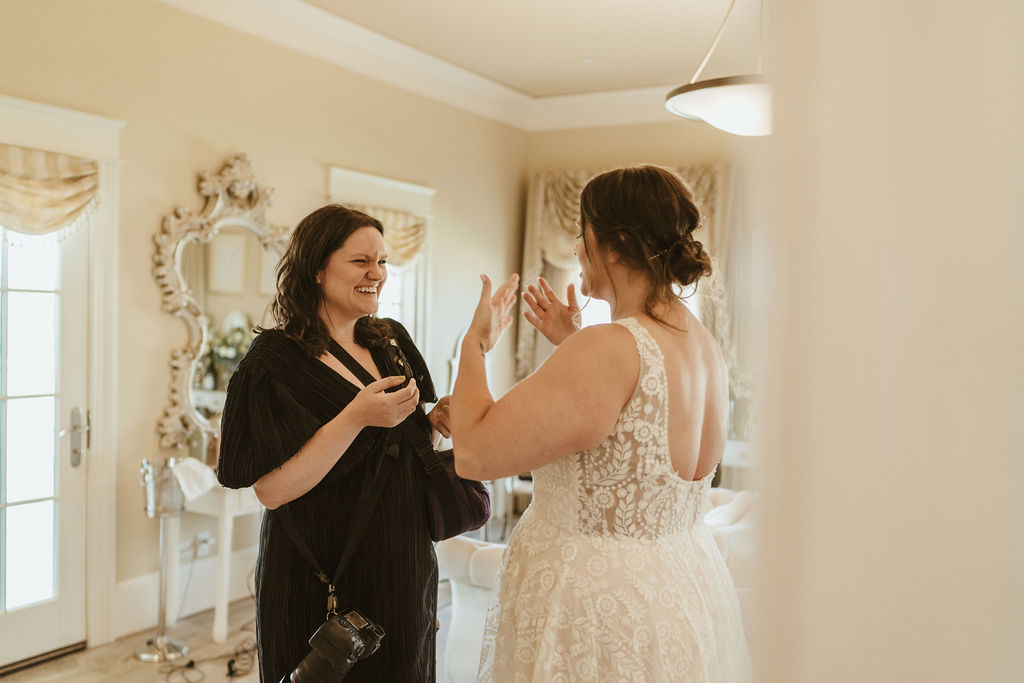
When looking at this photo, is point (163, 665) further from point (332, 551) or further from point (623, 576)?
point (623, 576)

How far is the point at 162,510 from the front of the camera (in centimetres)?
348

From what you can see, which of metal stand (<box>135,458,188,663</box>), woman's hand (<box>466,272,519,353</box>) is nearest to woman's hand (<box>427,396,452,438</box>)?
woman's hand (<box>466,272,519,353</box>)

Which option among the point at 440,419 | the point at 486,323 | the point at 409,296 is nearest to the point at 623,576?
the point at 486,323

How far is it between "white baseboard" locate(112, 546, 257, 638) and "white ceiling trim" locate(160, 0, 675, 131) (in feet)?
8.97

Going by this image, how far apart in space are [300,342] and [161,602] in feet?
7.70

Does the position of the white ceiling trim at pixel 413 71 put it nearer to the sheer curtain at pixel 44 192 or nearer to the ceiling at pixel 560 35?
the ceiling at pixel 560 35

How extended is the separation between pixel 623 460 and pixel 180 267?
3232mm

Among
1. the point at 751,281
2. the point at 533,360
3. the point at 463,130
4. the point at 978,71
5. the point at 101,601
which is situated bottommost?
the point at 101,601

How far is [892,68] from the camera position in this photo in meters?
0.45

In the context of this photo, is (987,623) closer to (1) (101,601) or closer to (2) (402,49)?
(1) (101,601)

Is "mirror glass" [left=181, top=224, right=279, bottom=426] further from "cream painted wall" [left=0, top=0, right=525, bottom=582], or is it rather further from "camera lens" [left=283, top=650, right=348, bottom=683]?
"camera lens" [left=283, top=650, right=348, bottom=683]

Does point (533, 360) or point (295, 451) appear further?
point (533, 360)

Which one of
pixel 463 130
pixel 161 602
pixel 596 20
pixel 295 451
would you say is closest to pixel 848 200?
pixel 295 451

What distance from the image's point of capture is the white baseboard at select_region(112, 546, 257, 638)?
3713 millimetres
